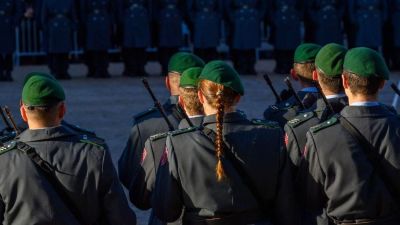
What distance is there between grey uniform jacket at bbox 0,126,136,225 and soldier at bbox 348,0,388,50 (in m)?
14.4

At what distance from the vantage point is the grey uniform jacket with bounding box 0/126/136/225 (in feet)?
17.2

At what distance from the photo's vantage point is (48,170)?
5.28m

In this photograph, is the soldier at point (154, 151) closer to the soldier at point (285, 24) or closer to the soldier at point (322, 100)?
the soldier at point (322, 100)

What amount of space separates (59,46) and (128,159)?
12031 mm

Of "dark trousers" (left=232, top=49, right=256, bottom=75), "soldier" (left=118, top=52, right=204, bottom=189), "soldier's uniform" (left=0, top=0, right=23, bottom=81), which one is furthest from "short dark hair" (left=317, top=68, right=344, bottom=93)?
"dark trousers" (left=232, top=49, right=256, bottom=75)

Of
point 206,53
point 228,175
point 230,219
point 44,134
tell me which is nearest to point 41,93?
point 44,134

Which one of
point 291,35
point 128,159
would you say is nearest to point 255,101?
point 291,35

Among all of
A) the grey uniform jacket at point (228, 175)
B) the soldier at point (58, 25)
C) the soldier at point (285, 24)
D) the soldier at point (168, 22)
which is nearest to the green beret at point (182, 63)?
the grey uniform jacket at point (228, 175)

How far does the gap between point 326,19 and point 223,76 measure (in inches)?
550

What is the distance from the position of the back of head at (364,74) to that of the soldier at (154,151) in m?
0.83

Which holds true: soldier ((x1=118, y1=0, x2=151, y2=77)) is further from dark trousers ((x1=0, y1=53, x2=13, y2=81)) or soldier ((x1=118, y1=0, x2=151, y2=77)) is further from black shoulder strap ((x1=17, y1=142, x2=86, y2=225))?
black shoulder strap ((x1=17, y1=142, x2=86, y2=225))

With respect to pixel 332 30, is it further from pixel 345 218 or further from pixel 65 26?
pixel 345 218

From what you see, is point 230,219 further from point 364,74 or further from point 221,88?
point 364,74

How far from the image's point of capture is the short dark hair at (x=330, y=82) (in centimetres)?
623
